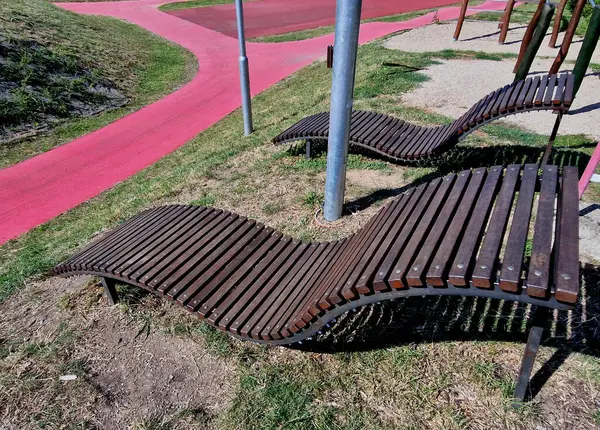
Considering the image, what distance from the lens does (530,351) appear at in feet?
7.75

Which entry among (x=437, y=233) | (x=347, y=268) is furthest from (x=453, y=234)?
(x=347, y=268)

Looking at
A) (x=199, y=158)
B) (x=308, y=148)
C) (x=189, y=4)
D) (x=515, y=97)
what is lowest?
(x=199, y=158)

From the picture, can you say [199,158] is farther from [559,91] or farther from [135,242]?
[559,91]

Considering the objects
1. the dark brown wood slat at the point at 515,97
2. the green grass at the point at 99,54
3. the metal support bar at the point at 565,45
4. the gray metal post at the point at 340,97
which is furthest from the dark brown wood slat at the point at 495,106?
the green grass at the point at 99,54

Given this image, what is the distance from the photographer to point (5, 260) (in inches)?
211

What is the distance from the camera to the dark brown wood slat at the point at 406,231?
7.75 feet

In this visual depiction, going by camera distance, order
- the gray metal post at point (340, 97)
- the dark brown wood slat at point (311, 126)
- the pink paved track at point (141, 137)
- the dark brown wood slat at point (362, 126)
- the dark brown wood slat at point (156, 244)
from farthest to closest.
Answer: the pink paved track at point (141, 137)
the dark brown wood slat at point (311, 126)
the dark brown wood slat at point (362, 126)
the gray metal post at point (340, 97)
the dark brown wood slat at point (156, 244)

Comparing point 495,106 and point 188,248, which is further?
point 495,106

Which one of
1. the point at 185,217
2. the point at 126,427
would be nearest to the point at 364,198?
the point at 185,217

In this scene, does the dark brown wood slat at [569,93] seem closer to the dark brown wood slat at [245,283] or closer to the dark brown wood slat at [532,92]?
the dark brown wood slat at [532,92]

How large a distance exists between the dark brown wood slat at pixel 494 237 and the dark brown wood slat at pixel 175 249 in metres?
2.31

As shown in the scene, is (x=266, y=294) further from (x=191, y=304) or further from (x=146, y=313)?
(x=146, y=313)

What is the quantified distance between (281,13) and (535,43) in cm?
1897

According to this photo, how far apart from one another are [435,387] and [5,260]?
5.27 m
